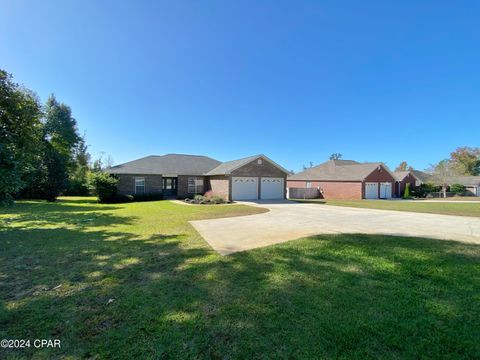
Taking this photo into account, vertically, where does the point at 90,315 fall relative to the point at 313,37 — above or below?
below

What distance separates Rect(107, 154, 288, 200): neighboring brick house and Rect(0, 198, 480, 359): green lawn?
1586 cm

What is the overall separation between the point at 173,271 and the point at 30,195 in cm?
2667

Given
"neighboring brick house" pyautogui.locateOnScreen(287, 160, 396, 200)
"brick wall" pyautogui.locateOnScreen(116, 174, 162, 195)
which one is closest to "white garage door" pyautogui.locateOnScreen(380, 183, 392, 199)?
"neighboring brick house" pyautogui.locateOnScreen(287, 160, 396, 200)

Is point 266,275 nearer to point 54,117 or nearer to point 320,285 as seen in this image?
point 320,285

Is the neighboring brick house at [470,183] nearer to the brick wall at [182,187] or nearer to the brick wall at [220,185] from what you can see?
the brick wall at [220,185]

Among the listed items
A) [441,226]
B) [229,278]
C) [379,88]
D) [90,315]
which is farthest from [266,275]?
[379,88]

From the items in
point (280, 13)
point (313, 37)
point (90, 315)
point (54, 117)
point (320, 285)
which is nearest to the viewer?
point (90, 315)

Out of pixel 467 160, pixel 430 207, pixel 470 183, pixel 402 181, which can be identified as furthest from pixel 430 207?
pixel 467 160

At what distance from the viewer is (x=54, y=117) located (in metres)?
33.4

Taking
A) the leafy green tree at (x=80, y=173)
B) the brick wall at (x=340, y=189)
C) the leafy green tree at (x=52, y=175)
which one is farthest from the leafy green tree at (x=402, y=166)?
the leafy green tree at (x=52, y=175)

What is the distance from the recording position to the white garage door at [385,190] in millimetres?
31469

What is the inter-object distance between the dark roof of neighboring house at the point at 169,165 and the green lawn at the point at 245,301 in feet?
57.3

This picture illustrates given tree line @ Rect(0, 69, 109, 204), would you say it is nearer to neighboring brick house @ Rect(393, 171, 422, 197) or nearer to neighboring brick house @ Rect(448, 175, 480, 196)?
neighboring brick house @ Rect(393, 171, 422, 197)

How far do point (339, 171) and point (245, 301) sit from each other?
107 feet
